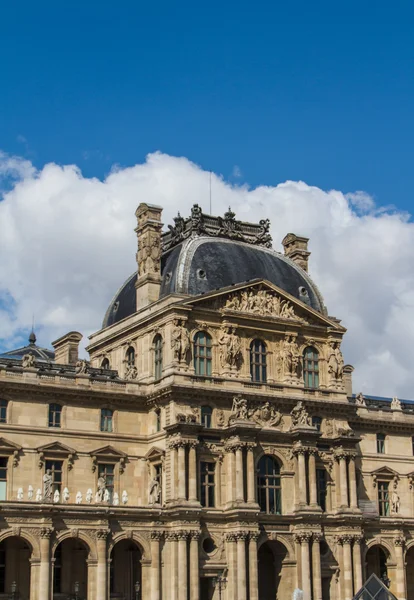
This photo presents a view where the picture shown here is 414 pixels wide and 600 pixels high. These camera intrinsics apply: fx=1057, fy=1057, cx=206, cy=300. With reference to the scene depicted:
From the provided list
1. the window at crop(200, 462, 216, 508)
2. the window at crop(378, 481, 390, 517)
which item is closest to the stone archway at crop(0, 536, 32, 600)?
the window at crop(200, 462, 216, 508)

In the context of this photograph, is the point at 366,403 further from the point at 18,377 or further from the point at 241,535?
the point at 18,377

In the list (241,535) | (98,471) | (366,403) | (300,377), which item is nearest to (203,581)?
(241,535)

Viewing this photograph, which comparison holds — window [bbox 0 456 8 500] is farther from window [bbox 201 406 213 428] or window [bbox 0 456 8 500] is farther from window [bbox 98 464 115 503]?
window [bbox 201 406 213 428]

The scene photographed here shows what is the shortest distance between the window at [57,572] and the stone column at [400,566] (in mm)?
24664

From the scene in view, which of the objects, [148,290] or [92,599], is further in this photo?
[148,290]

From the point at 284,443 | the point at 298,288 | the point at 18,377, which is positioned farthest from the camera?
the point at 298,288

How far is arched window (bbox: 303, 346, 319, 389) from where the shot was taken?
2913 inches

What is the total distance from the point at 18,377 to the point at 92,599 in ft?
46.8

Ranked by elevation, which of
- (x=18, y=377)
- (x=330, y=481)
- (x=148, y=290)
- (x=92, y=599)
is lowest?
(x=92, y=599)

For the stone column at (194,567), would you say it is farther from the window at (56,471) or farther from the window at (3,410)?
the window at (3,410)

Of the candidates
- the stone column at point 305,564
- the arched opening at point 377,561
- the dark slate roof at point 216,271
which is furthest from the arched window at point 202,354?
the arched opening at point 377,561

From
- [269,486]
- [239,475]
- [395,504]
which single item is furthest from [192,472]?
[395,504]

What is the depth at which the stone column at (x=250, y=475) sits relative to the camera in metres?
67.0

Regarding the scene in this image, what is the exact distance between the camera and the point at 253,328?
71.5 meters
